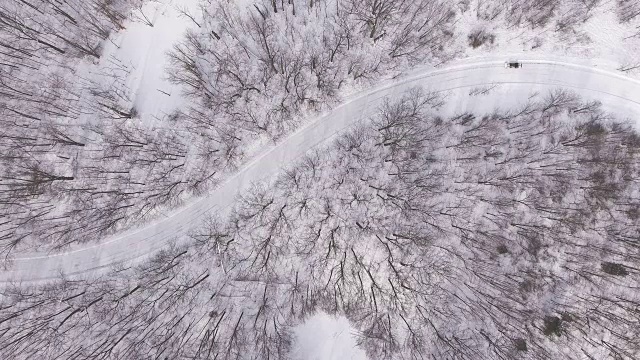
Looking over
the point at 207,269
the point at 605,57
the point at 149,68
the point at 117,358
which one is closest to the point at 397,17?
the point at 605,57

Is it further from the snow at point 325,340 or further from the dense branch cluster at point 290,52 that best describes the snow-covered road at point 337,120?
the snow at point 325,340

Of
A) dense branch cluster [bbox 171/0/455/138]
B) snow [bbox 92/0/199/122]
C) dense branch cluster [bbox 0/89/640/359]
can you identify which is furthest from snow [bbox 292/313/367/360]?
snow [bbox 92/0/199/122]

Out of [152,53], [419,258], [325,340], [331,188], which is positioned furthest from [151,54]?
[419,258]

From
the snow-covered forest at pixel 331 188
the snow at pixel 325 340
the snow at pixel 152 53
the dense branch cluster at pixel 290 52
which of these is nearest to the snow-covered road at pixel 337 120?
the snow-covered forest at pixel 331 188

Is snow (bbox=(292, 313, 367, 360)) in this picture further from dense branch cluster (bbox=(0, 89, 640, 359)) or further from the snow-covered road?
the snow-covered road

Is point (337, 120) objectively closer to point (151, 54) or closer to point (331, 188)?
point (331, 188)

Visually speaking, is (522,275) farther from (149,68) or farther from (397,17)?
(149,68)
